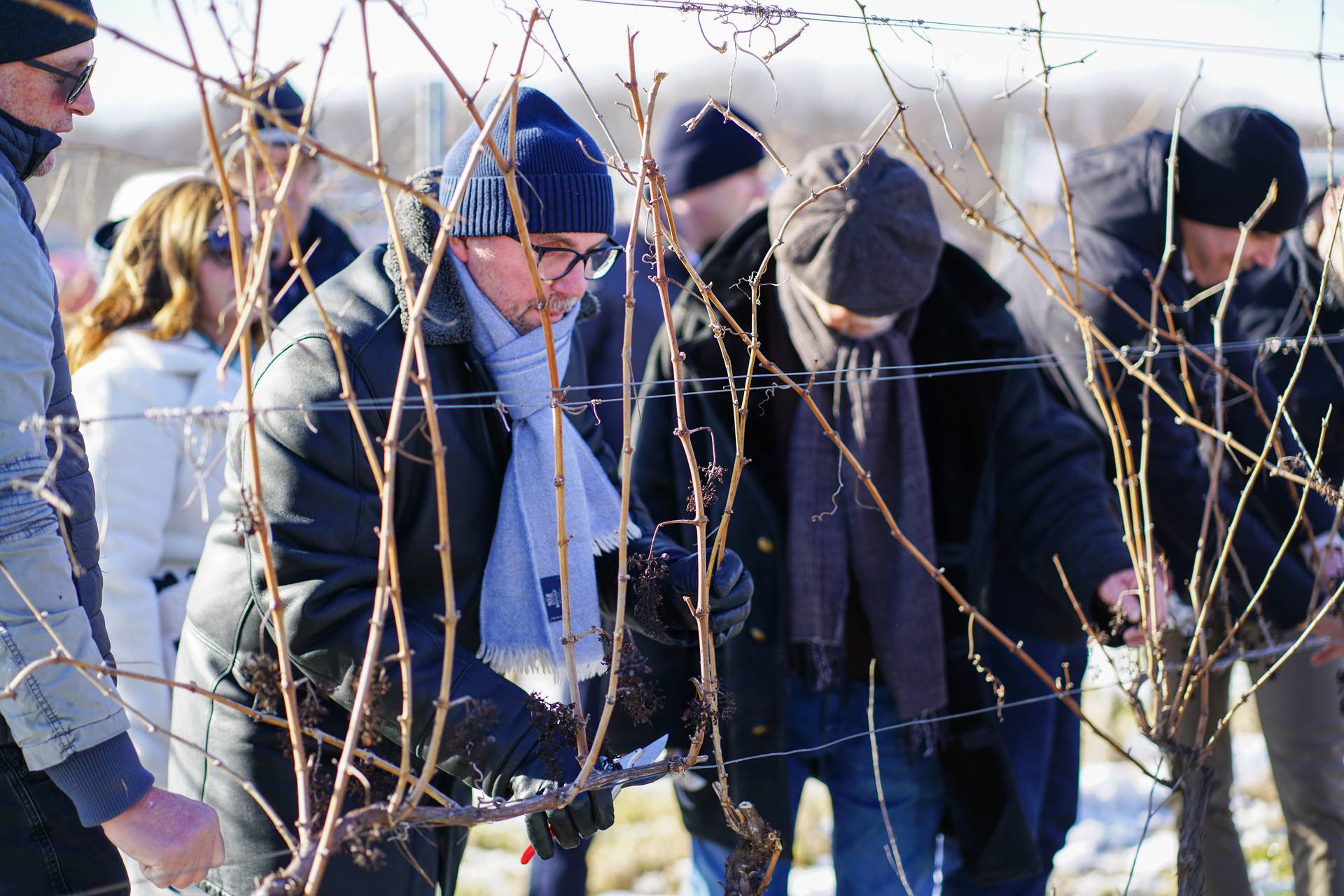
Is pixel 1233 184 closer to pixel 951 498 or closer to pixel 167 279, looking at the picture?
pixel 951 498

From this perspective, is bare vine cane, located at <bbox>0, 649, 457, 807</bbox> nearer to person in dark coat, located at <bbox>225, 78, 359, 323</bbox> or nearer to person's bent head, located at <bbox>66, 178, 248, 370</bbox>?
person's bent head, located at <bbox>66, 178, 248, 370</bbox>

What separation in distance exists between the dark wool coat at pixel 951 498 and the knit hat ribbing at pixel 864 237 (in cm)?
16

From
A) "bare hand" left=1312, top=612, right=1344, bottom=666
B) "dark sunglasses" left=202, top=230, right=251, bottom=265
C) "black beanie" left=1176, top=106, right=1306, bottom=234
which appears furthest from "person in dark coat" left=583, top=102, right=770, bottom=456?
"bare hand" left=1312, top=612, right=1344, bottom=666

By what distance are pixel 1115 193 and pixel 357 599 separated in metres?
2.24

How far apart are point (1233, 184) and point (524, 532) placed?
2.04 metres

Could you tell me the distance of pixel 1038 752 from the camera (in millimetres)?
2697

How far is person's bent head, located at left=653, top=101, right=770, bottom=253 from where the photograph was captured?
395cm

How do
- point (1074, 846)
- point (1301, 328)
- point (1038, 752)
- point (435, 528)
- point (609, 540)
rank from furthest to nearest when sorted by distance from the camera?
1. point (1074, 846)
2. point (1301, 328)
3. point (1038, 752)
4. point (609, 540)
5. point (435, 528)

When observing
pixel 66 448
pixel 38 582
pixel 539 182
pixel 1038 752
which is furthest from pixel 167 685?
pixel 1038 752

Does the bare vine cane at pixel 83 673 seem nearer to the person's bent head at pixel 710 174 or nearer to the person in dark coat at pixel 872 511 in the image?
the person in dark coat at pixel 872 511

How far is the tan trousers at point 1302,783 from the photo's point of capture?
3043mm

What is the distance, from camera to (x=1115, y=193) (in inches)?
115

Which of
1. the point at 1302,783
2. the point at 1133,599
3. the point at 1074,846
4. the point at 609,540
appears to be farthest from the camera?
the point at 1074,846

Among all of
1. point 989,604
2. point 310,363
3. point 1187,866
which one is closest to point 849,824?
point 989,604
